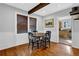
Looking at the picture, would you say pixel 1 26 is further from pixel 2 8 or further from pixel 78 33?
pixel 78 33

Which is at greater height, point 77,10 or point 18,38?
point 77,10

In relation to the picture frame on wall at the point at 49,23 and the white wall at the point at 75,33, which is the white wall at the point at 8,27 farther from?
the white wall at the point at 75,33

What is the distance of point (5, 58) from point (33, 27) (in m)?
6.03

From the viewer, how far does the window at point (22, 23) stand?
554 cm

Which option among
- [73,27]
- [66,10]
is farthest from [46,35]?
[66,10]

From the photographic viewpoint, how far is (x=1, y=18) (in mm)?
4250

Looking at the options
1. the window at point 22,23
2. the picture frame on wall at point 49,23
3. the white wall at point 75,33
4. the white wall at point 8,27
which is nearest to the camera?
the white wall at point 8,27

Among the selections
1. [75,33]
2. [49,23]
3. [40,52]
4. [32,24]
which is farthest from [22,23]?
[75,33]

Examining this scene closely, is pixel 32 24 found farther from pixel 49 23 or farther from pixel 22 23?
pixel 49 23

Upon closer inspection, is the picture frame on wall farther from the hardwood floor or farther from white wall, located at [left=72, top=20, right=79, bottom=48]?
the hardwood floor

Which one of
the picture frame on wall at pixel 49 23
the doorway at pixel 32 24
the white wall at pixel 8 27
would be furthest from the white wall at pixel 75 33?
the white wall at pixel 8 27

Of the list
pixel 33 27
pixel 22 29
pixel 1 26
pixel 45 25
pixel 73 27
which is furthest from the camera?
pixel 45 25

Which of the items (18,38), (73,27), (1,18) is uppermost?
(1,18)

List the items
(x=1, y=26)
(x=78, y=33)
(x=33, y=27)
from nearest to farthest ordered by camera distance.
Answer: (x=1, y=26) → (x=78, y=33) → (x=33, y=27)
